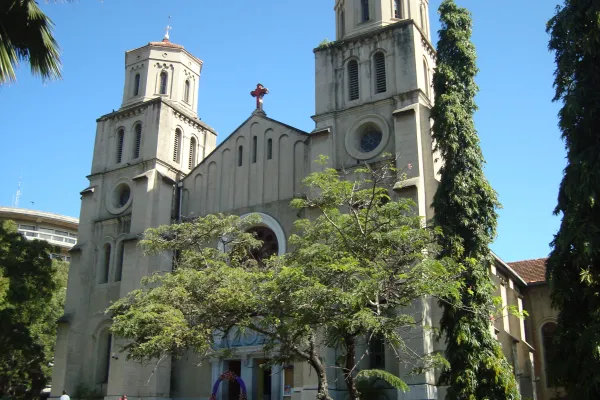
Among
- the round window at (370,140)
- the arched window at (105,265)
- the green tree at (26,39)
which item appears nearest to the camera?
the green tree at (26,39)

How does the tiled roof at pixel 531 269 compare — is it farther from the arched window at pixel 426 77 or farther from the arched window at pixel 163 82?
the arched window at pixel 163 82

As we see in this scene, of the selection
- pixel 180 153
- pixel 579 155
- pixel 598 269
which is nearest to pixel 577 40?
pixel 579 155

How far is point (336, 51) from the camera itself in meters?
25.8

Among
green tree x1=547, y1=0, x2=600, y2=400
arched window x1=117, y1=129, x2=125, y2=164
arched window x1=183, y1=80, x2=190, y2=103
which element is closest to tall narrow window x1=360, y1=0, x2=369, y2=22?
arched window x1=183, y1=80, x2=190, y2=103

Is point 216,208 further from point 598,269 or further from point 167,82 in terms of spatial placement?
point 598,269

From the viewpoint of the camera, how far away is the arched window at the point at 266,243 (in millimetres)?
24672

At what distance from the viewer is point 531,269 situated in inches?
1288

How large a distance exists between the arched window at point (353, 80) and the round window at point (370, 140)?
166 cm

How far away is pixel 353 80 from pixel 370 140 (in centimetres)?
289

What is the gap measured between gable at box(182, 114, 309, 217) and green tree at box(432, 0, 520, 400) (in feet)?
24.0

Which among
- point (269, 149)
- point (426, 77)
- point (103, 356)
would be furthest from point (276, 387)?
point (426, 77)

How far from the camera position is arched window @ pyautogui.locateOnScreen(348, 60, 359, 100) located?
24938 millimetres

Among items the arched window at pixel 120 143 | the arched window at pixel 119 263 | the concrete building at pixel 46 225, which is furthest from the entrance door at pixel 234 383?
the concrete building at pixel 46 225

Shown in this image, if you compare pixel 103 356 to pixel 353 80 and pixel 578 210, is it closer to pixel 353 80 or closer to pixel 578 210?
pixel 353 80
